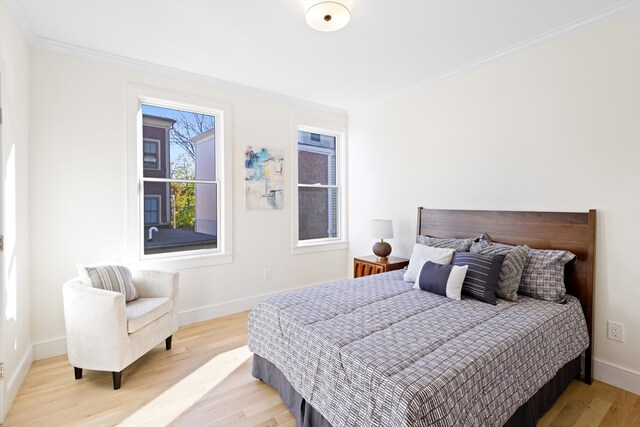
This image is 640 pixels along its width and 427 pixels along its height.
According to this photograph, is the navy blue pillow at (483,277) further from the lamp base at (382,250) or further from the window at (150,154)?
the window at (150,154)

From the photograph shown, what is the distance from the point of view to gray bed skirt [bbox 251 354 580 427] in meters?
1.69

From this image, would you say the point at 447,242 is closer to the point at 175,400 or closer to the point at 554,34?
the point at 554,34

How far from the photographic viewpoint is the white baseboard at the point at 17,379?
200 centimetres

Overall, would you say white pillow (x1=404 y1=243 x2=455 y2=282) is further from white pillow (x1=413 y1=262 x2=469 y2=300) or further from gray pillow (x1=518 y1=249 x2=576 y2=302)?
gray pillow (x1=518 y1=249 x2=576 y2=302)

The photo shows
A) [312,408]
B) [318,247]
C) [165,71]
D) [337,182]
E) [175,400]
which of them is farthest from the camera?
[337,182]

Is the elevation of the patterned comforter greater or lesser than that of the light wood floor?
greater

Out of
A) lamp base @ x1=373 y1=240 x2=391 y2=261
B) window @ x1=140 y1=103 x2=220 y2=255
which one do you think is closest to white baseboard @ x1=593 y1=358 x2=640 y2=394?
lamp base @ x1=373 y1=240 x2=391 y2=261

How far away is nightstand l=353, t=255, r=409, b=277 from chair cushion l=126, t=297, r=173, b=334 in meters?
2.00

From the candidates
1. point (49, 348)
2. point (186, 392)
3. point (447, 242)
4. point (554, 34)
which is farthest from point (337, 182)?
point (49, 348)

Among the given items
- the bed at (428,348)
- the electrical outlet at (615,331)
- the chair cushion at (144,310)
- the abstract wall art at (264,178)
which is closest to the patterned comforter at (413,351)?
the bed at (428,348)

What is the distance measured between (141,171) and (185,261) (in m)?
0.98

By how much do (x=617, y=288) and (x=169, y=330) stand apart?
339 centimetres

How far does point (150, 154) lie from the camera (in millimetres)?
3250

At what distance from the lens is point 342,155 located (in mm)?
4613
